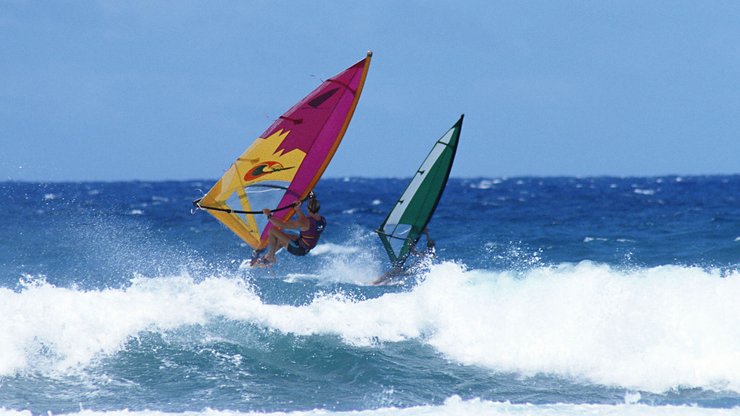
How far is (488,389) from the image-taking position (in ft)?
27.6

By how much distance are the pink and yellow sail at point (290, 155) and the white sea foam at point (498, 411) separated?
2853 mm

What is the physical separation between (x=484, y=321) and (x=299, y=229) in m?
2.40

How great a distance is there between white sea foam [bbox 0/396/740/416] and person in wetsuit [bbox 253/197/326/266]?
9.17ft

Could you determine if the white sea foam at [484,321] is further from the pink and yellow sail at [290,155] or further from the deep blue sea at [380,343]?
the pink and yellow sail at [290,155]

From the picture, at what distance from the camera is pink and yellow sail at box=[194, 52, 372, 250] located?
9781 millimetres

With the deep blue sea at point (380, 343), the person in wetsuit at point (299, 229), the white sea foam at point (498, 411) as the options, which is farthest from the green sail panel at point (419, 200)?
the white sea foam at point (498, 411)

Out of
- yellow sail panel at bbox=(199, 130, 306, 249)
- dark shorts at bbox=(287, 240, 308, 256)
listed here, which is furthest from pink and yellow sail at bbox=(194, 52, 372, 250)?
dark shorts at bbox=(287, 240, 308, 256)

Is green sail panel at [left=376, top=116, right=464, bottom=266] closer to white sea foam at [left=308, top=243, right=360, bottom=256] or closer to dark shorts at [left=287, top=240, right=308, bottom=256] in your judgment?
dark shorts at [left=287, top=240, right=308, bottom=256]

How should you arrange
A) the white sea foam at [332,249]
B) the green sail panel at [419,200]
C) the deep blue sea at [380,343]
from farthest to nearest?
the white sea foam at [332,249], the green sail panel at [419,200], the deep blue sea at [380,343]

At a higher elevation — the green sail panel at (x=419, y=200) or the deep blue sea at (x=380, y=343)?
the green sail panel at (x=419, y=200)

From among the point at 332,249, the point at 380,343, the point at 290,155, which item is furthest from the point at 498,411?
the point at 332,249

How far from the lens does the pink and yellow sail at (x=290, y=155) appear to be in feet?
32.1

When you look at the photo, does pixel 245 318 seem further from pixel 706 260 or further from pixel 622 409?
pixel 706 260

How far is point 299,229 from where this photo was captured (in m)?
10.1
